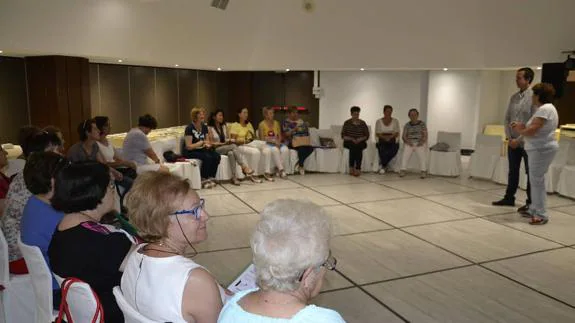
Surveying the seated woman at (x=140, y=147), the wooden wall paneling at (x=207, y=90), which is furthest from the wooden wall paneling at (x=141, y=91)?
the seated woman at (x=140, y=147)

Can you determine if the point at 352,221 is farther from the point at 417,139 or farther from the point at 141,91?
the point at 141,91

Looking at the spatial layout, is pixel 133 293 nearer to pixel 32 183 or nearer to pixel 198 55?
pixel 32 183

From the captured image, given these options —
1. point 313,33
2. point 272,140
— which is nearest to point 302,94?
point 313,33

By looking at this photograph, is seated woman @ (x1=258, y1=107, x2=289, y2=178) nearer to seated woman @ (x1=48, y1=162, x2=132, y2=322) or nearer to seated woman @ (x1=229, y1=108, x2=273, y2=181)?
seated woman @ (x1=229, y1=108, x2=273, y2=181)

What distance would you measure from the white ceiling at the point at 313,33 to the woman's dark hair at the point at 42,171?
4650mm

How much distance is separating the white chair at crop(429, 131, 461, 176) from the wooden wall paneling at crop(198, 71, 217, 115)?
16.9 feet

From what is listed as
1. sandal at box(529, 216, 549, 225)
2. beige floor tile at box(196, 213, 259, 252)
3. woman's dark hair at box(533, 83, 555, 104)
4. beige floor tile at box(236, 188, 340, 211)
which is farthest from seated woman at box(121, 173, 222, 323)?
sandal at box(529, 216, 549, 225)

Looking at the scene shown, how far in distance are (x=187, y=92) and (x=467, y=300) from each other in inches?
317

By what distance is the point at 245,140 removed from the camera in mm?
8766

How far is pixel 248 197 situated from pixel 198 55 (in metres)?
3.57

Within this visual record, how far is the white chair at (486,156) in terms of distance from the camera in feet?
27.6

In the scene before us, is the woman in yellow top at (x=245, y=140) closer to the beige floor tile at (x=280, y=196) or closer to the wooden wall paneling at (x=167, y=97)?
the beige floor tile at (x=280, y=196)

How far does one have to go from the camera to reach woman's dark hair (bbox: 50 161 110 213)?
2.23m

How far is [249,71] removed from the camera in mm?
11156
